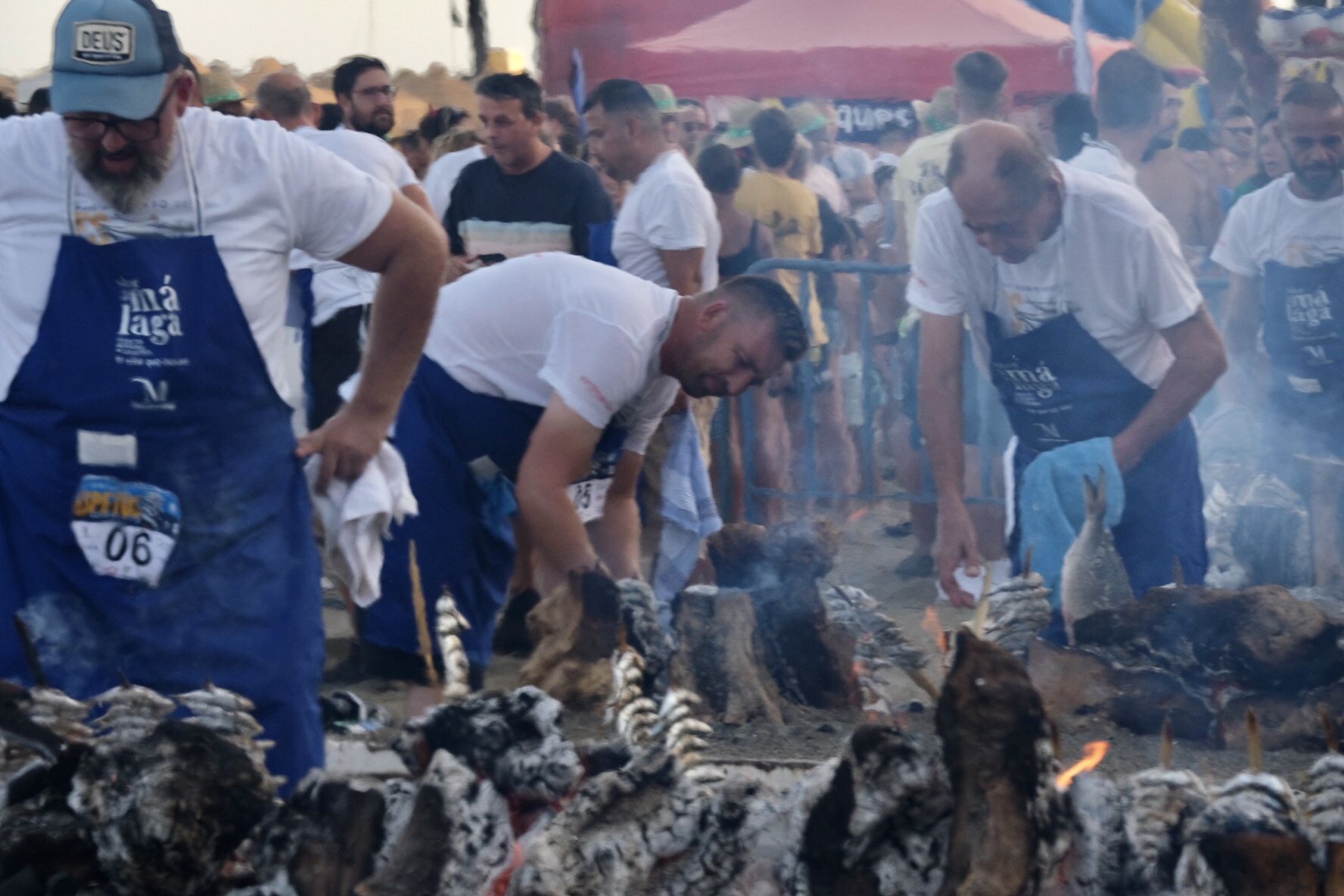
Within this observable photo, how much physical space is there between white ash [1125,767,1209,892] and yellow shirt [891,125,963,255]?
521cm

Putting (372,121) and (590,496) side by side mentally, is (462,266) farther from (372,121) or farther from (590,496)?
(590,496)

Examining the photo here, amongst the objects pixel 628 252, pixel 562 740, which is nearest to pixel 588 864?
pixel 562 740

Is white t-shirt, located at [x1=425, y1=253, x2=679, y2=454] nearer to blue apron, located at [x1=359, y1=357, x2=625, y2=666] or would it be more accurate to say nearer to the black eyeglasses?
blue apron, located at [x1=359, y1=357, x2=625, y2=666]

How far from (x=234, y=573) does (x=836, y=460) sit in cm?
484

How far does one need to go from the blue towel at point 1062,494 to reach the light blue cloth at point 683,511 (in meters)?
1.08

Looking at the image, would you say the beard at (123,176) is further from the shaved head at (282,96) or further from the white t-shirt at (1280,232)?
the white t-shirt at (1280,232)

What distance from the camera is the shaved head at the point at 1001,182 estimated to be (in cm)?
409

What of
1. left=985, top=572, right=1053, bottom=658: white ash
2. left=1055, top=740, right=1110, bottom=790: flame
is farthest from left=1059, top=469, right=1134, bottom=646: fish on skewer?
left=1055, top=740, right=1110, bottom=790: flame

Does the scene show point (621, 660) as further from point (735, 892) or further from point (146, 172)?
point (146, 172)

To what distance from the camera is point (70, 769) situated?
101 inches

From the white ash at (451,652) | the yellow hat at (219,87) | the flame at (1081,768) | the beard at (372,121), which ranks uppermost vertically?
the yellow hat at (219,87)

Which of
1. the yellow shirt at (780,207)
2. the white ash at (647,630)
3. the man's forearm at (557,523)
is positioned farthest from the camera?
the yellow shirt at (780,207)

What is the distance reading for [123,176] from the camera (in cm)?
281

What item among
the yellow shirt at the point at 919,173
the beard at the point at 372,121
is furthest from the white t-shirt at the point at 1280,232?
the beard at the point at 372,121
